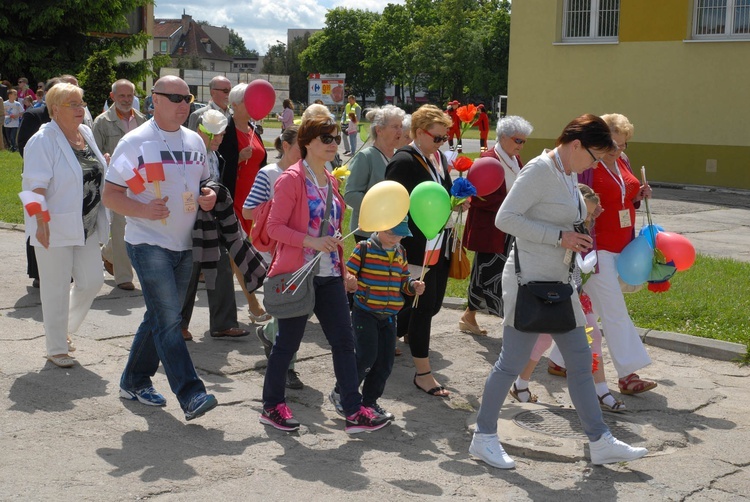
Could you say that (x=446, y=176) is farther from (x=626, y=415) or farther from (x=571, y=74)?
(x=571, y=74)

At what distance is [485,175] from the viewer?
6.53 meters

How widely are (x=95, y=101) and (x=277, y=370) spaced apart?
21536mm

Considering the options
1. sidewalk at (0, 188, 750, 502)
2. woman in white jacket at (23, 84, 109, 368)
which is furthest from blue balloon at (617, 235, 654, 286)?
woman in white jacket at (23, 84, 109, 368)

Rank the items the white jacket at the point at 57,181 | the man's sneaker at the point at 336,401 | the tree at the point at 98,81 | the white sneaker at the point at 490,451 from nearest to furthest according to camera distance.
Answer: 1. the white sneaker at the point at 490,451
2. the man's sneaker at the point at 336,401
3. the white jacket at the point at 57,181
4. the tree at the point at 98,81

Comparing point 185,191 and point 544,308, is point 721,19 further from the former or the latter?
point 185,191

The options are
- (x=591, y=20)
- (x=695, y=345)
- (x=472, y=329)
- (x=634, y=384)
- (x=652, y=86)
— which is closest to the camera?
(x=634, y=384)

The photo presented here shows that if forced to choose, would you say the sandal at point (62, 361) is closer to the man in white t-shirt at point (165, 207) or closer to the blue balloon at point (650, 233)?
the man in white t-shirt at point (165, 207)

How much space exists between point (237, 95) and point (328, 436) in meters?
3.43

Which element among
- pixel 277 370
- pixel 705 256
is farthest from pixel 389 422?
pixel 705 256

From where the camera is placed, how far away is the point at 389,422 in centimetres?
563

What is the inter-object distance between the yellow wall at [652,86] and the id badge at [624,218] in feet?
53.8

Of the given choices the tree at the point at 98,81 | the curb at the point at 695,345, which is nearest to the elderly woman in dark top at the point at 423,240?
the curb at the point at 695,345

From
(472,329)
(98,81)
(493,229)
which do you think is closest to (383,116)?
(493,229)

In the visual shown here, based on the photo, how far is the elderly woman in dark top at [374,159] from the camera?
22.9 ft
